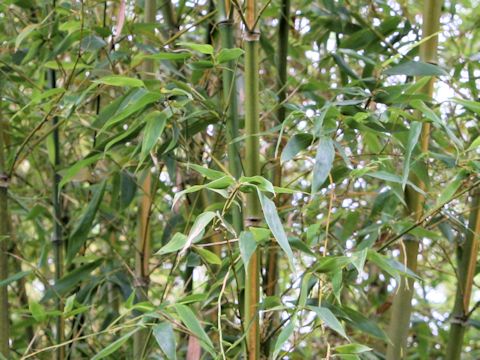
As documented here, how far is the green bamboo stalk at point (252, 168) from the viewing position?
103 cm

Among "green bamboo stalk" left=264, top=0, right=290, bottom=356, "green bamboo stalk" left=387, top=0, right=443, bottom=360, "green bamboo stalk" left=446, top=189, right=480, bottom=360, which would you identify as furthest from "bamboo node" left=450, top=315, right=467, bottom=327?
"green bamboo stalk" left=264, top=0, right=290, bottom=356

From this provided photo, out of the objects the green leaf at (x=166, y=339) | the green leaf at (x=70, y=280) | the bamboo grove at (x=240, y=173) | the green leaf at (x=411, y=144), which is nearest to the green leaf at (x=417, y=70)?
the bamboo grove at (x=240, y=173)

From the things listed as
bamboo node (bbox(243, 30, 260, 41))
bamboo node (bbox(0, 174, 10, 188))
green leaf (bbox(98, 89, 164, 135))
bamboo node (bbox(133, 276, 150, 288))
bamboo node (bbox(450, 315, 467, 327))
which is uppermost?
bamboo node (bbox(243, 30, 260, 41))

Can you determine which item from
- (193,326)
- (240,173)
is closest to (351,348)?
(193,326)

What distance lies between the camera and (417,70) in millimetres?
1159

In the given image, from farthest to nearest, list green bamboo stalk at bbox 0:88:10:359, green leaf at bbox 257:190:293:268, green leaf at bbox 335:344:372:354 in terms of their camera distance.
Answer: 1. green bamboo stalk at bbox 0:88:10:359
2. green leaf at bbox 335:344:372:354
3. green leaf at bbox 257:190:293:268

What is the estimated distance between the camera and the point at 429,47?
4.13ft

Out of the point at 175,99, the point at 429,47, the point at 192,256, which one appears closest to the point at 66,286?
the point at 192,256

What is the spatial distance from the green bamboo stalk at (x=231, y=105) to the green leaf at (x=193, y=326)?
0.19 m

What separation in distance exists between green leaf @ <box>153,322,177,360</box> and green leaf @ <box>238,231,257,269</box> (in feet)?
0.52

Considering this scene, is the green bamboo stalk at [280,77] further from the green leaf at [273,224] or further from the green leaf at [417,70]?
the green leaf at [273,224]

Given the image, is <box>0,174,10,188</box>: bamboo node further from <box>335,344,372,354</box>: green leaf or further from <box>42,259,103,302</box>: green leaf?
<box>335,344,372,354</box>: green leaf

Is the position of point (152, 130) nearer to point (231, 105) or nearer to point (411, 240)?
point (231, 105)

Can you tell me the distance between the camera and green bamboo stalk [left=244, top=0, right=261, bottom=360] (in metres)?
1.03
